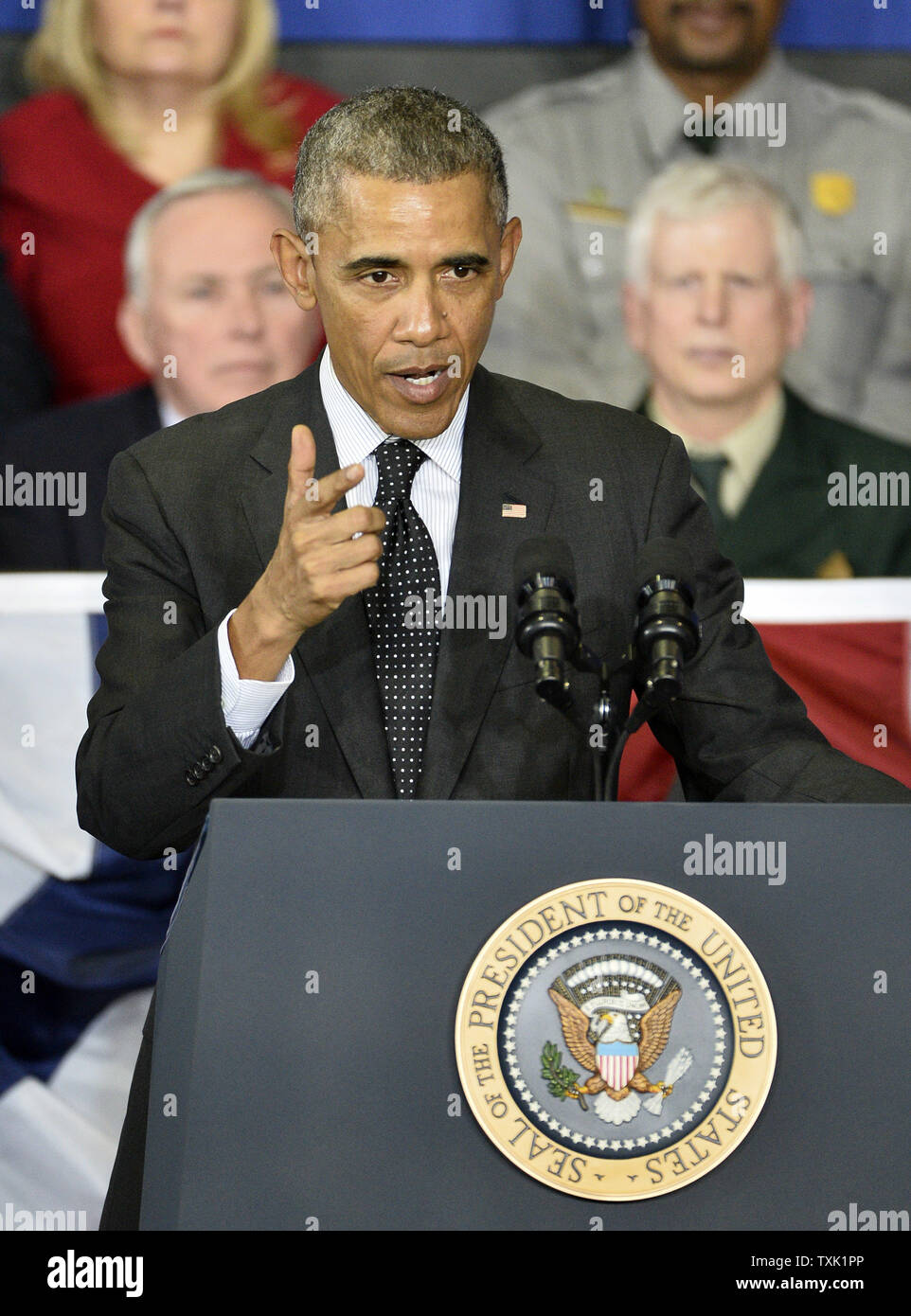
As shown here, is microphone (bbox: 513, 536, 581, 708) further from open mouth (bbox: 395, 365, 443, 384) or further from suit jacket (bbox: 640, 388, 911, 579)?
suit jacket (bbox: 640, 388, 911, 579)

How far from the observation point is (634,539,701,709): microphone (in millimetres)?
1407

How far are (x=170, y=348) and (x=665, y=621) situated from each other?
2020mm

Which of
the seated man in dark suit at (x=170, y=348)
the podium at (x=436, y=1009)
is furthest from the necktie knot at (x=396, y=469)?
the seated man in dark suit at (x=170, y=348)

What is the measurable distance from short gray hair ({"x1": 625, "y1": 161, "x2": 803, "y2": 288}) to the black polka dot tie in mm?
1636

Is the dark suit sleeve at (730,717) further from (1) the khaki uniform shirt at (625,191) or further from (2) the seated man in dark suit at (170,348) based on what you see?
(2) the seated man in dark suit at (170,348)

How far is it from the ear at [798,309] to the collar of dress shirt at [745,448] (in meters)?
0.11

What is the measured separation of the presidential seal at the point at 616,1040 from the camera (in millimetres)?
1237

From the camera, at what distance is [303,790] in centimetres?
174

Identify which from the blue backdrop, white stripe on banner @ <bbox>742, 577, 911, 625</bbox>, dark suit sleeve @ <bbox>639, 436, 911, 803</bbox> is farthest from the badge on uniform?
dark suit sleeve @ <bbox>639, 436, 911, 803</bbox>

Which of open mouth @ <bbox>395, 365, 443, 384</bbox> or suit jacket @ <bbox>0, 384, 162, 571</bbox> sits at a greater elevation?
suit jacket @ <bbox>0, 384, 162, 571</bbox>

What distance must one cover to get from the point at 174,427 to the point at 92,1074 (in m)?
1.75

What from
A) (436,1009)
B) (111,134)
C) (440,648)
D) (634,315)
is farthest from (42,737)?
(436,1009)

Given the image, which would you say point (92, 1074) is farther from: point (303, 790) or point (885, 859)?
point (885, 859)
